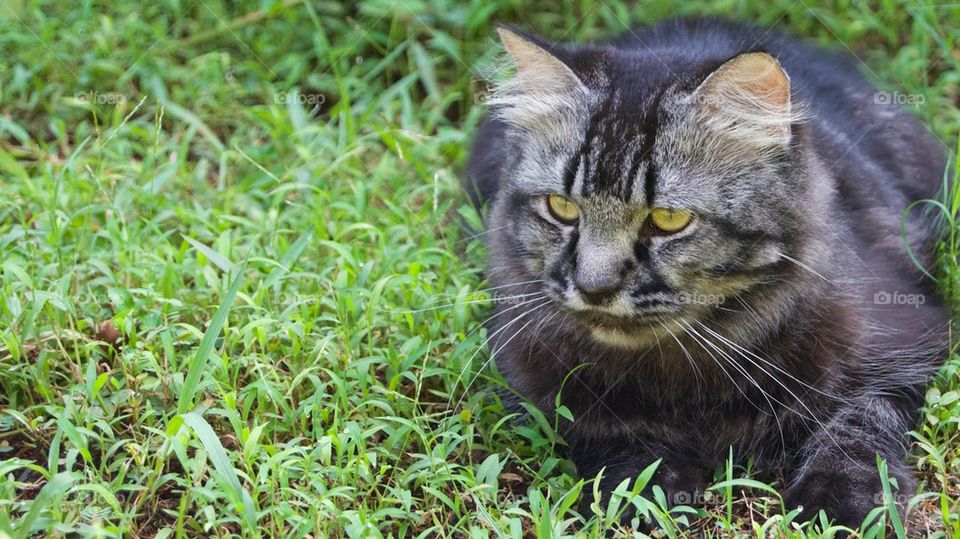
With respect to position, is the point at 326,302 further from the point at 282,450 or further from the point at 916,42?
the point at 916,42

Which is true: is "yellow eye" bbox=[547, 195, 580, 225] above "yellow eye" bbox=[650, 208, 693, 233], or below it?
below

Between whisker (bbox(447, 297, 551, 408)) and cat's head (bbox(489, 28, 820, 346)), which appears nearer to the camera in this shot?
cat's head (bbox(489, 28, 820, 346))

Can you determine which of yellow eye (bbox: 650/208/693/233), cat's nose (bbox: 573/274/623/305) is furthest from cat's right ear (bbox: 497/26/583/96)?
cat's nose (bbox: 573/274/623/305)

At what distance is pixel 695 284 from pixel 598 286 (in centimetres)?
31

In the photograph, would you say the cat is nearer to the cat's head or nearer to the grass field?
the cat's head

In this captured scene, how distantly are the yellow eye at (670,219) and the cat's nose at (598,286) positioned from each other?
203 mm

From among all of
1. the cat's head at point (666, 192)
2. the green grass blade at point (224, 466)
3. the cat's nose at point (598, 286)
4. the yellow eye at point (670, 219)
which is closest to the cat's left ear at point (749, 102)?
the cat's head at point (666, 192)

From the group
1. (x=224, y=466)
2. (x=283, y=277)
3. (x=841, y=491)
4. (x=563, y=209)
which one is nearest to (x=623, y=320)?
(x=563, y=209)

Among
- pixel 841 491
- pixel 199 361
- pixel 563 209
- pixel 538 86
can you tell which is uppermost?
pixel 538 86

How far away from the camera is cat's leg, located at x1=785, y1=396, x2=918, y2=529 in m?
3.42

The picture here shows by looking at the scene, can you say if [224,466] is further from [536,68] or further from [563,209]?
[536,68]

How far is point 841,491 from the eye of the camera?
3455mm

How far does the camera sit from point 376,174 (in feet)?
17.7

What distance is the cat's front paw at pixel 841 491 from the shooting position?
133 inches
